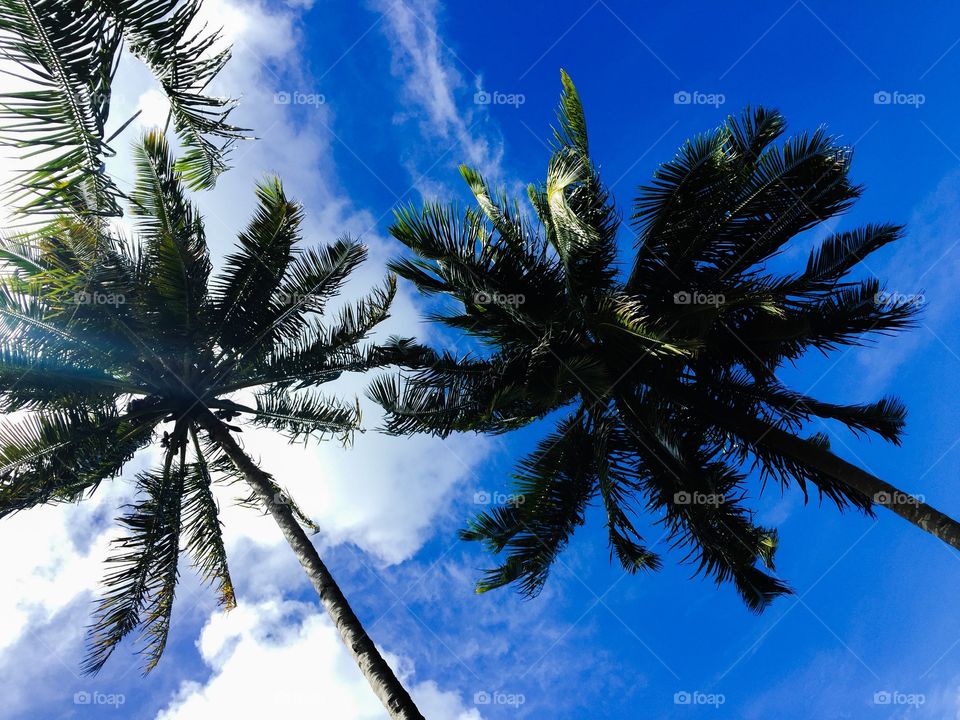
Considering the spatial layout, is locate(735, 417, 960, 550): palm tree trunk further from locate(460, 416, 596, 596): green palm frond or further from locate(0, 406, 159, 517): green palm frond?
locate(0, 406, 159, 517): green palm frond

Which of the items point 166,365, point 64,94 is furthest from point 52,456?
point 64,94

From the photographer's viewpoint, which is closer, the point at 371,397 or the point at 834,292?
the point at 371,397

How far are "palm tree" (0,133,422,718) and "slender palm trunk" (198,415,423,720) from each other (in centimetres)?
2

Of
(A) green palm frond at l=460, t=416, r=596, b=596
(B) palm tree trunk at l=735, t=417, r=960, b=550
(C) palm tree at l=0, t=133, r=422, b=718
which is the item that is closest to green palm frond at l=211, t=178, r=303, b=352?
(C) palm tree at l=0, t=133, r=422, b=718

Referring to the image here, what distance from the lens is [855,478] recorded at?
8.88 meters

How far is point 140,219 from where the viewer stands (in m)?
9.55

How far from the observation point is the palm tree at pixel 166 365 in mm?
8602

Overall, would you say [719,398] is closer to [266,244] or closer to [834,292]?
[834,292]

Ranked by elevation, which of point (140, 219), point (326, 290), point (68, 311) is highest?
point (140, 219)

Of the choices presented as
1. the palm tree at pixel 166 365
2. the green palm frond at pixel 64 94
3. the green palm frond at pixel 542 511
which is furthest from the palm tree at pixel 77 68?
the green palm frond at pixel 542 511

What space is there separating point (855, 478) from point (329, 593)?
6776mm

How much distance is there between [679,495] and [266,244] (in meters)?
7.05

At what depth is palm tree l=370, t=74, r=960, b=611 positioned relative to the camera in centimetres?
957

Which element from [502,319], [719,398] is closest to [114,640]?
[502,319]
